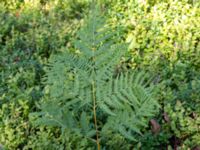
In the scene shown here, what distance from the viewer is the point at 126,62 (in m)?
4.23

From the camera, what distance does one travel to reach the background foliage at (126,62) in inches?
127

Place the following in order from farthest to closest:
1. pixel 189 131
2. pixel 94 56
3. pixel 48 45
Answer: pixel 48 45 → pixel 189 131 → pixel 94 56

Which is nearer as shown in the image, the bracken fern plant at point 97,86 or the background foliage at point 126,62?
the bracken fern plant at point 97,86

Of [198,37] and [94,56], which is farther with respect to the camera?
[198,37]

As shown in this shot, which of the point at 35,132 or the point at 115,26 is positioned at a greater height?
the point at 115,26

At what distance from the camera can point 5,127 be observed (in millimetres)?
3340

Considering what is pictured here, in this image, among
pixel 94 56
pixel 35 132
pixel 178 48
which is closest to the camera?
pixel 94 56

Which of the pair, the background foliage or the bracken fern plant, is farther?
the background foliage

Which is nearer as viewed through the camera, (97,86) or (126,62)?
(97,86)

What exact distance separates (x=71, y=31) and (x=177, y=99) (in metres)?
1.69

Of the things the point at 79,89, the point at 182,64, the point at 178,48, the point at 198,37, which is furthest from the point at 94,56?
the point at 198,37

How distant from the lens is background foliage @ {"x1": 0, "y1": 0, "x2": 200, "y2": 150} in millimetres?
3223

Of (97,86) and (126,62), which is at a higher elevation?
(126,62)

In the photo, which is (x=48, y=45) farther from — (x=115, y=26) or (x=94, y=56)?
(x=94, y=56)
